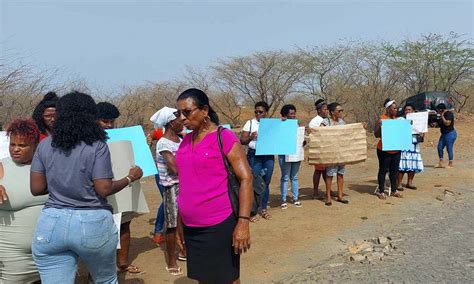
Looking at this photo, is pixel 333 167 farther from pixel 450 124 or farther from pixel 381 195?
pixel 450 124

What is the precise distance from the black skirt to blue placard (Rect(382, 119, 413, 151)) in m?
5.30

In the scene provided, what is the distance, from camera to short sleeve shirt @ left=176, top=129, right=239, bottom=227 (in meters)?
2.89

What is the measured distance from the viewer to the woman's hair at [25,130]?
10.2 ft

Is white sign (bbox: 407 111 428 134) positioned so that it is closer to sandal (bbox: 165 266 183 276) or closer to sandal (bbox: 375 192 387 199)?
sandal (bbox: 375 192 387 199)

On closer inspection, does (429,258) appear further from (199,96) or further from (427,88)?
(427,88)

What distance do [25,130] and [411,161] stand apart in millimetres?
7092

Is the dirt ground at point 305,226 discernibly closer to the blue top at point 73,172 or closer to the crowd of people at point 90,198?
the crowd of people at point 90,198

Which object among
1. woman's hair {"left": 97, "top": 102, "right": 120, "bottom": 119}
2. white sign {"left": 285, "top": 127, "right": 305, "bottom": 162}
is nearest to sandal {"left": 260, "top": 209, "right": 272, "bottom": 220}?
white sign {"left": 285, "top": 127, "right": 305, "bottom": 162}

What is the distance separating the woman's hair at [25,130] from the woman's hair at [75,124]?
51 cm

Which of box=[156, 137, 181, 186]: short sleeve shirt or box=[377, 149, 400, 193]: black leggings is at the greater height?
box=[156, 137, 181, 186]: short sleeve shirt

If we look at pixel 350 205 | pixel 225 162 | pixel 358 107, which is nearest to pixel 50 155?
pixel 225 162

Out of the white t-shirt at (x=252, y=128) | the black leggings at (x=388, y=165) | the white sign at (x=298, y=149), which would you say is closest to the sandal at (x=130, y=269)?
the white t-shirt at (x=252, y=128)

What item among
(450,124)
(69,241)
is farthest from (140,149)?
(450,124)

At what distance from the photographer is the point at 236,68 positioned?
22.5 m
